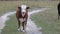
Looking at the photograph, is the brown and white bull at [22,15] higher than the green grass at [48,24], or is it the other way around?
the brown and white bull at [22,15]

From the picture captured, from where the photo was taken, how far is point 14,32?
1178cm

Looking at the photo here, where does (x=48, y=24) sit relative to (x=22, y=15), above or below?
below

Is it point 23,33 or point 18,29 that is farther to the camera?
point 18,29

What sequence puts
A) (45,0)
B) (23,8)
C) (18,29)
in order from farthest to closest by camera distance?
(45,0) < (18,29) < (23,8)

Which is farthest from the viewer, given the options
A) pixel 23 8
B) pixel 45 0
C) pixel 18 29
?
pixel 45 0

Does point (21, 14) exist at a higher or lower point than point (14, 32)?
higher

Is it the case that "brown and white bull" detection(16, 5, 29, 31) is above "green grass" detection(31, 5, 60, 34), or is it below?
above

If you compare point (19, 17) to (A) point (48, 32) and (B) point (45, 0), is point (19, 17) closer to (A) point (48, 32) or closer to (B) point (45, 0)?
(A) point (48, 32)

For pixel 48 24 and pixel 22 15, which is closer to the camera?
pixel 22 15

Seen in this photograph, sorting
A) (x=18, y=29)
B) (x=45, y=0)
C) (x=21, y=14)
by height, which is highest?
(x=21, y=14)

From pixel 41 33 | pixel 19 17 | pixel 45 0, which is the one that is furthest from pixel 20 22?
pixel 45 0

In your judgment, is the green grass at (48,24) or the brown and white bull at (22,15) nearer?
the brown and white bull at (22,15)

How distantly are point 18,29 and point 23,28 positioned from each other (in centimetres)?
35

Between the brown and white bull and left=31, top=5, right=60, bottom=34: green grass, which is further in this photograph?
left=31, top=5, right=60, bottom=34: green grass
